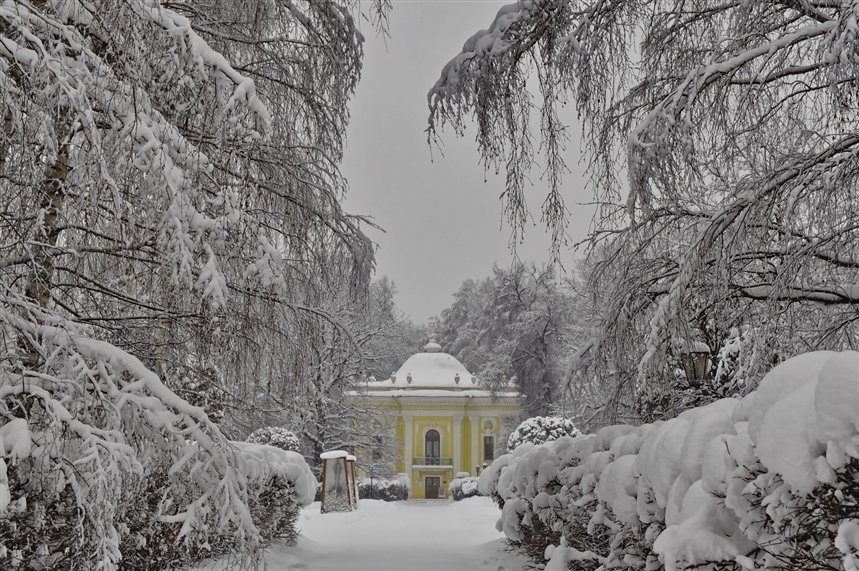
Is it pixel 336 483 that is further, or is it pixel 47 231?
pixel 336 483

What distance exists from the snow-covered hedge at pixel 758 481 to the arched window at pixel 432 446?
34.0m

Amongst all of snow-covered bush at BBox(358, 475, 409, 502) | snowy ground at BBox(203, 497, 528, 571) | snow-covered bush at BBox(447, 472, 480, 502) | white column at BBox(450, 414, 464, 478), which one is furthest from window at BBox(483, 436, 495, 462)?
snowy ground at BBox(203, 497, 528, 571)

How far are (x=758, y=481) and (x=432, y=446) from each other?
36.2 meters

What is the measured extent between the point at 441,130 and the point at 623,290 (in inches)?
107

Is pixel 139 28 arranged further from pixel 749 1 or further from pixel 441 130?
pixel 749 1

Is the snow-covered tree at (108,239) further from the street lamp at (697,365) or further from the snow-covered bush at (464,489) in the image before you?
the snow-covered bush at (464,489)

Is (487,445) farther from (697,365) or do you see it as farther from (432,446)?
(697,365)

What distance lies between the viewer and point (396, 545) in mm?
12109

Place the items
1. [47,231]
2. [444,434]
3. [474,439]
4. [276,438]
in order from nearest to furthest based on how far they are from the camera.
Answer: [47,231] < [276,438] < [474,439] < [444,434]

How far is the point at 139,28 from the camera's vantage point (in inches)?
133

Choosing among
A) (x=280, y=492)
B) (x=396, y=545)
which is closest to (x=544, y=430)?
(x=396, y=545)

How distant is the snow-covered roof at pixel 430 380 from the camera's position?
37.5m

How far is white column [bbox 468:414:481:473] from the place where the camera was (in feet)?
123

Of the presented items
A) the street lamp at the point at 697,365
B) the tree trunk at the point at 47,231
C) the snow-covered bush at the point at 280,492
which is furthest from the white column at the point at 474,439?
the tree trunk at the point at 47,231
